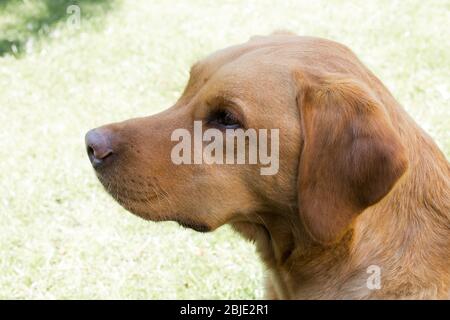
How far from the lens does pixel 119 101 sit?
8406mm

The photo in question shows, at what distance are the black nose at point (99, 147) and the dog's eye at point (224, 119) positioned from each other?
21.0 inches

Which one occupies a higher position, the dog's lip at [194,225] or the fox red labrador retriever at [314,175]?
the fox red labrador retriever at [314,175]

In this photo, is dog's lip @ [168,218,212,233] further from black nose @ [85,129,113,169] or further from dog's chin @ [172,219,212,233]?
black nose @ [85,129,113,169]

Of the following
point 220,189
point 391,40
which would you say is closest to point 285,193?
point 220,189

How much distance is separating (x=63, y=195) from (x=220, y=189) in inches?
143

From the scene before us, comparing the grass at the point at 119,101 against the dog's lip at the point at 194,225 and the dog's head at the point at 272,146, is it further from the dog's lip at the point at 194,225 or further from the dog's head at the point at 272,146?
the dog's head at the point at 272,146

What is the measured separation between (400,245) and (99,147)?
1.56m

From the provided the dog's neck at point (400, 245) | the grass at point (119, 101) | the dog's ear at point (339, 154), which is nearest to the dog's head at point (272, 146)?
the dog's ear at point (339, 154)

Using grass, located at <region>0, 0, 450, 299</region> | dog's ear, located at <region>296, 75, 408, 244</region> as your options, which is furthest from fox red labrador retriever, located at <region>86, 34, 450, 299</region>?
grass, located at <region>0, 0, 450, 299</region>

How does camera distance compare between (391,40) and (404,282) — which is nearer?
(404,282)

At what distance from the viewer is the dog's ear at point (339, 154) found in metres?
2.88

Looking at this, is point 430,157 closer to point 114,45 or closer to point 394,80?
point 394,80

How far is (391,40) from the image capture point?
9.74 metres

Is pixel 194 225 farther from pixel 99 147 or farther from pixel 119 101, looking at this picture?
pixel 119 101
